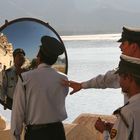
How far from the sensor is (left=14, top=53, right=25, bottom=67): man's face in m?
3.79

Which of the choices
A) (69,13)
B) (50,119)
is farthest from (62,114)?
(69,13)

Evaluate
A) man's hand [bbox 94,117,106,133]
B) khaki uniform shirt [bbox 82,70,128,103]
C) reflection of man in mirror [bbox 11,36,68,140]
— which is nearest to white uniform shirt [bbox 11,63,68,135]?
reflection of man in mirror [bbox 11,36,68,140]

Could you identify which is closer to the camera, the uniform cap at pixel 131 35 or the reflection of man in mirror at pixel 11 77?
the uniform cap at pixel 131 35

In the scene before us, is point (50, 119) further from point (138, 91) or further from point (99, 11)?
point (99, 11)

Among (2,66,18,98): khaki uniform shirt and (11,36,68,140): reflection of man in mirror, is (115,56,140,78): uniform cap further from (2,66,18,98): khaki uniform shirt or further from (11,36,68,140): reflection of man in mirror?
(2,66,18,98): khaki uniform shirt

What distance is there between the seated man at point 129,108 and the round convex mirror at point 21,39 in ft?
5.83

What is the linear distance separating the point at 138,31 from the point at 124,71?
17cm

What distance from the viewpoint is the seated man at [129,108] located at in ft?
6.93

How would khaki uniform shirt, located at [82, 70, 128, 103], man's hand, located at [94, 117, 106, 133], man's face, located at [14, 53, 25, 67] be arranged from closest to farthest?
man's hand, located at [94, 117, 106, 133], khaki uniform shirt, located at [82, 70, 128, 103], man's face, located at [14, 53, 25, 67]

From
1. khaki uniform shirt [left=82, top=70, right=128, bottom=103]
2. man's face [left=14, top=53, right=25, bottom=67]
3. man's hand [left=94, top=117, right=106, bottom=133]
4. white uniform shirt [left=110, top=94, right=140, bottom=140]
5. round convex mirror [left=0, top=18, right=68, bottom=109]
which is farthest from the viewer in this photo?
round convex mirror [left=0, top=18, right=68, bottom=109]

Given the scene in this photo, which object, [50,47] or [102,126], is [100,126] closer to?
[102,126]

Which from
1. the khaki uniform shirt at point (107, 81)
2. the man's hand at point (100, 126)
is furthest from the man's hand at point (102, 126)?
the khaki uniform shirt at point (107, 81)

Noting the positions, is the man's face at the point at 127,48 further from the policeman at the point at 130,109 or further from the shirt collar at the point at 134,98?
the shirt collar at the point at 134,98

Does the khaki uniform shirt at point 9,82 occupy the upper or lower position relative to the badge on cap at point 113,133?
lower
